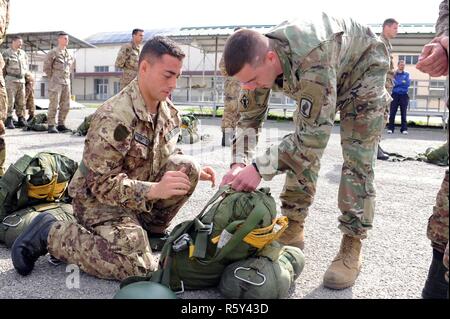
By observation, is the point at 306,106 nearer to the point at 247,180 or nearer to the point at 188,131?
the point at 247,180

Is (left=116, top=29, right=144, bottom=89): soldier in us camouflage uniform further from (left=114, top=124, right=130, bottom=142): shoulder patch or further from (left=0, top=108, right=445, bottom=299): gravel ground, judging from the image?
(left=114, top=124, right=130, bottom=142): shoulder patch

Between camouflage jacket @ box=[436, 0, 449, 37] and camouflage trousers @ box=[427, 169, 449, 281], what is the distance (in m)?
0.66

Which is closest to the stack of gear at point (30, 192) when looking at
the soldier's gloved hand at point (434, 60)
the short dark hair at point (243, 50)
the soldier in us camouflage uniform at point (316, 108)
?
the soldier in us camouflage uniform at point (316, 108)

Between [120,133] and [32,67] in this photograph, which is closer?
[120,133]

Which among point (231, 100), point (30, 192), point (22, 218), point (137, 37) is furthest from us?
point (137, 37)

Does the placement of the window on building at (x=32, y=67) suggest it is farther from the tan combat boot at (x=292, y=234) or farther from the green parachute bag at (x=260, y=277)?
the green parachute bag at (x=260, y=277)

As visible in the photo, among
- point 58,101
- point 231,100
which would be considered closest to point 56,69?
point 58,101

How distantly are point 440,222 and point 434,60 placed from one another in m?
0.62

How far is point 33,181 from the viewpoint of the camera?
287 cm

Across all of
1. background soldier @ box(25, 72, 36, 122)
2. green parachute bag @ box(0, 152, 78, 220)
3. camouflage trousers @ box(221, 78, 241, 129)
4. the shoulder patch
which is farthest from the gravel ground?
background soldier @ box(25, 72, 36, 122)

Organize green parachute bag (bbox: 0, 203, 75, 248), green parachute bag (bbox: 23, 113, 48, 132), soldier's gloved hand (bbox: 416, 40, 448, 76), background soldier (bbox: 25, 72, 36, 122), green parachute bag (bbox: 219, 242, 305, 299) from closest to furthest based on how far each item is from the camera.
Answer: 1. soldier's gloved hand (bbox: 416, 40, 448, 76)
2. green parachute bag (bbox: 219, 242, 305, 299)
3. green parachute bag (bbox: 0, 203, 75, 248)
4. green parachute bag (bbox: 23, 113, 48, 132)
5. background soldier (bbox: 25, 72, 36, 122)

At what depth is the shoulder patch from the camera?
7.80 feet

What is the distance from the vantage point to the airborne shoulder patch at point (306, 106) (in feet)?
6.82
